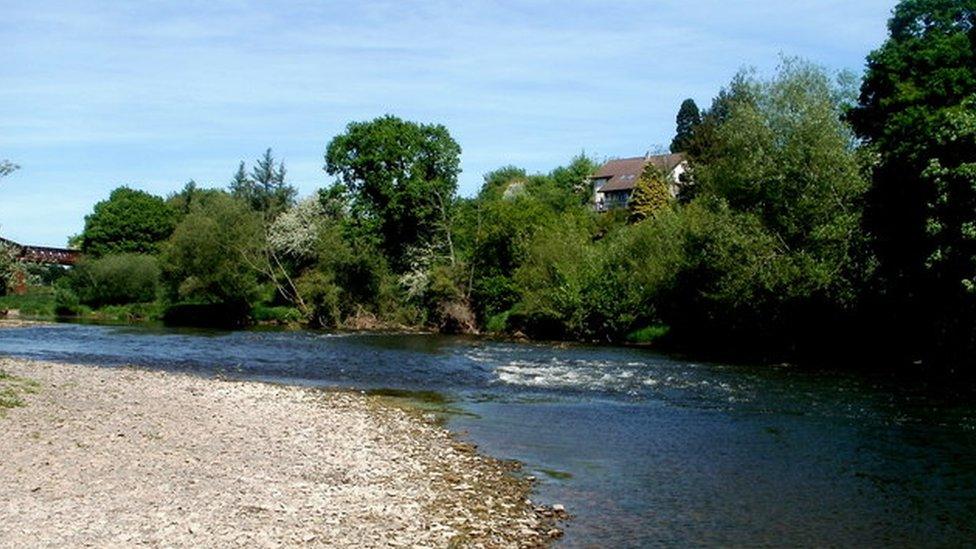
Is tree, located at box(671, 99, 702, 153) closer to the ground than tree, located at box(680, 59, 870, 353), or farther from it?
farther from it

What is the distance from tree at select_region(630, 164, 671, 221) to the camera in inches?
3342

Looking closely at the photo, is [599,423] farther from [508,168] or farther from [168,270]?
[508,168]

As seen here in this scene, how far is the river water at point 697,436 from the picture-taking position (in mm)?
14914

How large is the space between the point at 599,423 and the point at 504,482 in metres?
8.45

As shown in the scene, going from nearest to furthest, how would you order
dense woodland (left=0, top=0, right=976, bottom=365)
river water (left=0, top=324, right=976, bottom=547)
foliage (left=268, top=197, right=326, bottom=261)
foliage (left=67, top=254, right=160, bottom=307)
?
river water (left=0, top=324, right=976, bottom=547) → dense woodland (left=0, top=0, right=976, bottom=365) → foliage (left=268, top=197, right=326, bottom=261) → foliage (left=67, top=254, right=160, bottom=307)

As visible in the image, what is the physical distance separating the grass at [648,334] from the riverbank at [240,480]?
3425 centimetres

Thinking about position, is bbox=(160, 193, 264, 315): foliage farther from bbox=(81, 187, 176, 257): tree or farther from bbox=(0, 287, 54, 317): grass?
bbox=(81, 187, 176, 257): tree

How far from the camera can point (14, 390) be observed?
73.3 feet

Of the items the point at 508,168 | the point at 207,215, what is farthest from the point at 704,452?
the point at 508,168

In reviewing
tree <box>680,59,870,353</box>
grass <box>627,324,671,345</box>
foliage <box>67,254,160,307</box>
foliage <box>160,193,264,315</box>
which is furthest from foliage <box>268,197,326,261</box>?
tree <box>680,59,870,353</box>

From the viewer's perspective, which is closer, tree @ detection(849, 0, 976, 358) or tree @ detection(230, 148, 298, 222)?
tree @ detection(849, 0, 976, 358)

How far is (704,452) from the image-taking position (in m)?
20.8

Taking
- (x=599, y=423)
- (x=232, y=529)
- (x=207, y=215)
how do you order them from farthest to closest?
(x=207, y=215), (x=599, y=423), (x=232, y=529)

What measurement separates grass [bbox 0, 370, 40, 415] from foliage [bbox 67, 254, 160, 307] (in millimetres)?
74279
